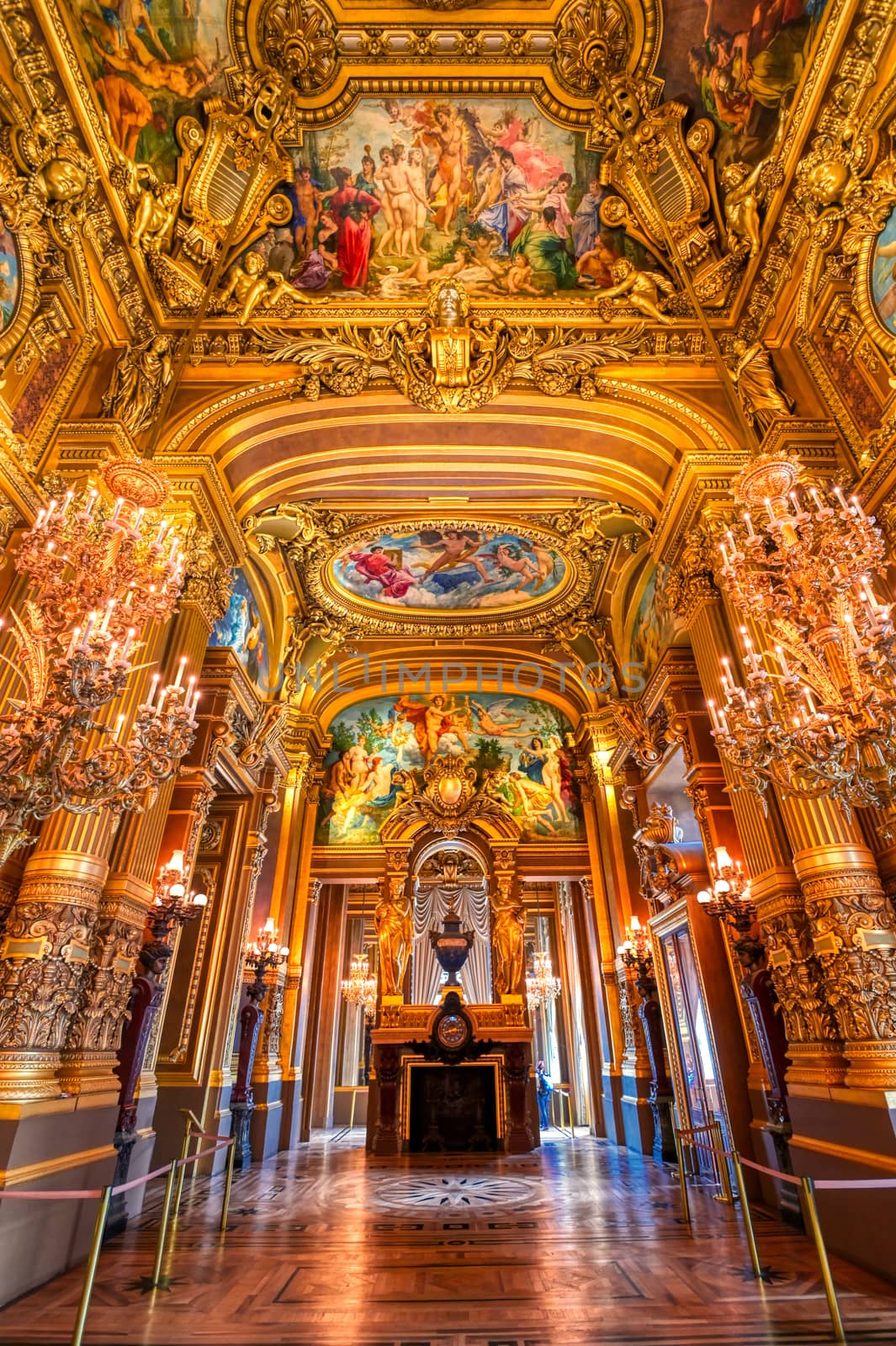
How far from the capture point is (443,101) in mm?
7414

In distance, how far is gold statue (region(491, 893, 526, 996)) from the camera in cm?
1289

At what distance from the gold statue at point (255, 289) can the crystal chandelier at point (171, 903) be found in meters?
6.42

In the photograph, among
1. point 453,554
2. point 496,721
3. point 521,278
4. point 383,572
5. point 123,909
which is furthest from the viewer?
point 496,721

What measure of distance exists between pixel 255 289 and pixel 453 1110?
13.2 m

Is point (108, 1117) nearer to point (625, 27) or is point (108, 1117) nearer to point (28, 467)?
point (28, 467)

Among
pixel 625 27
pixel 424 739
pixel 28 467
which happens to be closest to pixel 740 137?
pixel 625 27

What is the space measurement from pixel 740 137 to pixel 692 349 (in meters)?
1.99

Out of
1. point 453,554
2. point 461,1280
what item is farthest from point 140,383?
point 461,1280

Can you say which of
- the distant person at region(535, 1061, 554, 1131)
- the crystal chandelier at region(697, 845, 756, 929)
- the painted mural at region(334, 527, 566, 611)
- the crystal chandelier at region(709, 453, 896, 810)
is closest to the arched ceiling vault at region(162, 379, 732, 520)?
the painted mural at region(334, 527, 566, 611)

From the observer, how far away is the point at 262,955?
440 inches

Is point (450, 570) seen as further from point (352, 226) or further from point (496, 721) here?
point (352, 226)

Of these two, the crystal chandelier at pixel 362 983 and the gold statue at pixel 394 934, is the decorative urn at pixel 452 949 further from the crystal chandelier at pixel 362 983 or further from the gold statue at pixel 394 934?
the crystal chandelier at pixel 362 983

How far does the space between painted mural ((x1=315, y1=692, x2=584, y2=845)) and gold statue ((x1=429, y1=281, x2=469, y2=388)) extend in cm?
886

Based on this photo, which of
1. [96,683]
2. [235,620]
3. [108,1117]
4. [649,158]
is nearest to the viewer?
[96,683]
